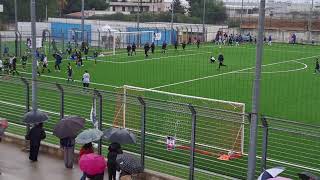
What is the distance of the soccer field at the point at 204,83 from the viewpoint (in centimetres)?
1598

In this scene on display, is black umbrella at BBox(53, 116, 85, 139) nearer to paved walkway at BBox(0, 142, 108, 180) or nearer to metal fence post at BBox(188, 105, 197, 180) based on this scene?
paved walkway at BBox(0, 142, 108, 180)

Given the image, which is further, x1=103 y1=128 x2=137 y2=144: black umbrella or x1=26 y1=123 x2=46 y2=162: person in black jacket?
x1=26 y1=123 x2=46 y2=162: person in black jacket

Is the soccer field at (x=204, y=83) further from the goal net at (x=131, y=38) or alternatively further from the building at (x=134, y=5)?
the building at (x=134, y=5)

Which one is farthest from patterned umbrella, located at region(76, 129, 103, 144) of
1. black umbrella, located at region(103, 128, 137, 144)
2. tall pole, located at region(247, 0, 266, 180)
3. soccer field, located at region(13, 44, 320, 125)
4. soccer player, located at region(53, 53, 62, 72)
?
soccer player, located at region(53, 53, 62, 72)

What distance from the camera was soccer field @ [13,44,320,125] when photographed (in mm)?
27375

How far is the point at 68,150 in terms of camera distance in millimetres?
13109

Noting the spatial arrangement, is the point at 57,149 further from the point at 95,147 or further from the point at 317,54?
the point at 317,54

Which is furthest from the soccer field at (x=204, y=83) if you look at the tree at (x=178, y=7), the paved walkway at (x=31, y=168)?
the tree at (x=178, y=7)

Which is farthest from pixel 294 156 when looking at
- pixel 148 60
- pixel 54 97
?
pixel 148 60

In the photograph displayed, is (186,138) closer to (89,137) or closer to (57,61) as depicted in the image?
(89,137)

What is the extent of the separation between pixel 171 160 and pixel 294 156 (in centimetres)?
367

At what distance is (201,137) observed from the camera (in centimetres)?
1712

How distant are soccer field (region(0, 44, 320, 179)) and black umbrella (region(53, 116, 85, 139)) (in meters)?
2.03

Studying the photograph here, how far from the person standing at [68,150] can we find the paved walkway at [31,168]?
0.52 feet
